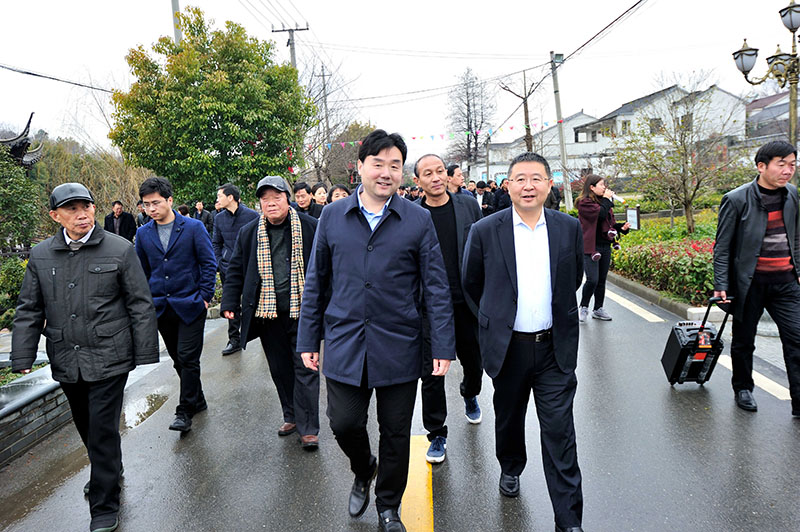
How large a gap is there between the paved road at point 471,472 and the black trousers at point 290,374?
9.0 inches

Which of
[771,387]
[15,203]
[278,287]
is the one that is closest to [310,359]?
[278,287]

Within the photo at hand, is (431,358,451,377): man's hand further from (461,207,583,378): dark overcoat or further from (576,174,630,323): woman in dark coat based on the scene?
(576,174,630,323): woman in dark coat

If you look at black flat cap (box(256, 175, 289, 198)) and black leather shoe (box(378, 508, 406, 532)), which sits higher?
black flat cap (box(256, 175, 289, 198))

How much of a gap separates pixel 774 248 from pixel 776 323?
0.59 m

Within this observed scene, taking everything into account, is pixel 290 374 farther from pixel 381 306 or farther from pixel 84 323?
pixel 381 306

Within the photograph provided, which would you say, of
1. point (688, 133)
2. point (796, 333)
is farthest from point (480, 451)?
point (688, 133)

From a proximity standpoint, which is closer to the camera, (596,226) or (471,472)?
(471,472)

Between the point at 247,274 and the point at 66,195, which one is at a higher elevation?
the point at 66,195

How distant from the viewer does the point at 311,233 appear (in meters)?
4.05

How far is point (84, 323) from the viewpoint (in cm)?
305

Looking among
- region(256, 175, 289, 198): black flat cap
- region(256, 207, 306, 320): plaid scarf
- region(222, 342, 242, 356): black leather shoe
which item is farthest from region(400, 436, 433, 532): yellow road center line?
region(222, 342, 242, 356): black leather shoe

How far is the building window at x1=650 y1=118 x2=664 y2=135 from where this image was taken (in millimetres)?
11888

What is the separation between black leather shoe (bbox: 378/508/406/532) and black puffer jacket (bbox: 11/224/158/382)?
1.74 meters

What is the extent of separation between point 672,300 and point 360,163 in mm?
6213
